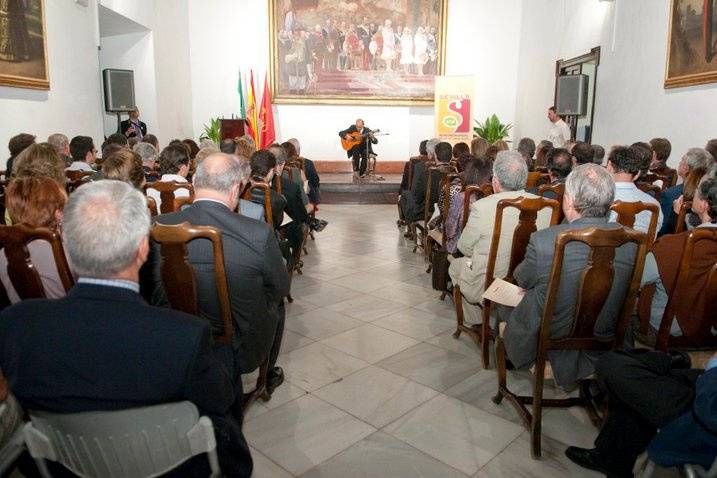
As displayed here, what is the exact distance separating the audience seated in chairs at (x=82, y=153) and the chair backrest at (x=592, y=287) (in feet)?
13.3

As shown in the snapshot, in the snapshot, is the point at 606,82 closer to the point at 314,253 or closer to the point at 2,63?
the point at 314,253

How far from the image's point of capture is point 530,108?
37.0 feet

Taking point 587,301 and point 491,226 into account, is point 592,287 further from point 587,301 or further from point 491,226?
point 491,226

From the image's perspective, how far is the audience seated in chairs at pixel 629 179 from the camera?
3.18 meters

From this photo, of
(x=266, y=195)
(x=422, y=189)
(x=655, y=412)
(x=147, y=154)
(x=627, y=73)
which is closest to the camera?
(x=655, y=412)

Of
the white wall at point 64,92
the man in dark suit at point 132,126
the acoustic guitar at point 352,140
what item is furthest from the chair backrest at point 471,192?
the acoustic guitar at point 352,140

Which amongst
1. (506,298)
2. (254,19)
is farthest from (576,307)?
(254,19)

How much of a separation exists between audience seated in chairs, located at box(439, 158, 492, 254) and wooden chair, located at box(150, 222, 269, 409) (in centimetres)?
196

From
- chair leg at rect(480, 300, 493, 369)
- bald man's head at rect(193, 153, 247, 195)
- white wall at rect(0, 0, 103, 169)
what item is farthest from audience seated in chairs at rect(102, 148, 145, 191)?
white wall at rect(0, 0, 103, 169)

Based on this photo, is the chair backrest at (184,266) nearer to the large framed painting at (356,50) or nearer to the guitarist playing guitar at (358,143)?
the guitarist playing guitar at (358,143)

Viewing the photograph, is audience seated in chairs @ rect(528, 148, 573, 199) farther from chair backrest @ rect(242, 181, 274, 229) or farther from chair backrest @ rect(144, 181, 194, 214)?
chair backrest @ rect(144, 181, 194, 214)

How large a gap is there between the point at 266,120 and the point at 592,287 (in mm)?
9902

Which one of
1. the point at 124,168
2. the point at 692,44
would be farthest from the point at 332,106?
the point at 124,168

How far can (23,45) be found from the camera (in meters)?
5.73
